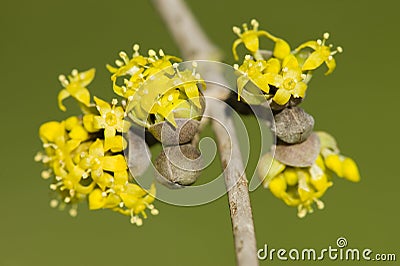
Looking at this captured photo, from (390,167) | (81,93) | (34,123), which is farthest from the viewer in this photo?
(34,123)

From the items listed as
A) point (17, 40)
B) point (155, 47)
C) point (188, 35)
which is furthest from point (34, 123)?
point (188, 35)

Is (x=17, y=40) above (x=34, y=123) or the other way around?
above

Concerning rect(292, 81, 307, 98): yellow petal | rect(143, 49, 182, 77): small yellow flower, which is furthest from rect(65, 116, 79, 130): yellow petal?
rect(292, 81, 307, 98): yellow petal

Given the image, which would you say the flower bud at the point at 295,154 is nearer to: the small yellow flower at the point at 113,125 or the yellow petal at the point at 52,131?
the small yellow flower at the point at 113,125

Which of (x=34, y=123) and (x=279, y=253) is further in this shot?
(x=34, y=123)

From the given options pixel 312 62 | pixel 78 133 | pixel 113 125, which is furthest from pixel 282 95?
pixel 78 133

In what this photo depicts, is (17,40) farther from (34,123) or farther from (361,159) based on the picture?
(361,159)
